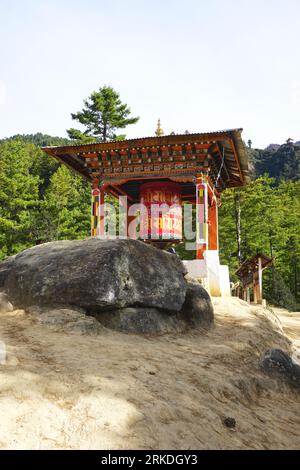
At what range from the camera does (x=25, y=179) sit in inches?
1069

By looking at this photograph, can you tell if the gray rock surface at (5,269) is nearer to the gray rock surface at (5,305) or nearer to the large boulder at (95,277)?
the large boulder at (95,277)

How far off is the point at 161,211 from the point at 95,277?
26.7ft

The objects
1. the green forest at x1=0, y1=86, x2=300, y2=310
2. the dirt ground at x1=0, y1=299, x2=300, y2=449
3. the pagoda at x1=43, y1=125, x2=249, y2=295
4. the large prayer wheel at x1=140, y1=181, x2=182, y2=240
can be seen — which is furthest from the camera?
the green forest at x1=0, y1=86, x2=300, y2=310

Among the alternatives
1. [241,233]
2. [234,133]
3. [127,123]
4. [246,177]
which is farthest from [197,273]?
[127,123]

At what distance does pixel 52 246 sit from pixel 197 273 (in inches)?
193

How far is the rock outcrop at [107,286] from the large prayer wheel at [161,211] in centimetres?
618

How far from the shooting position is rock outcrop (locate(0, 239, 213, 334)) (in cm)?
591

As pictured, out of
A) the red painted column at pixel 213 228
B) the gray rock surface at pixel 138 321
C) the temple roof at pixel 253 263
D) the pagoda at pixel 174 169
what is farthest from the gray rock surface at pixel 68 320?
the temple roof at pixel 253 263

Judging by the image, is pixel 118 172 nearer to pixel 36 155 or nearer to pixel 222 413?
pixel 222 413

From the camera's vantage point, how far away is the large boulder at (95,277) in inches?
233

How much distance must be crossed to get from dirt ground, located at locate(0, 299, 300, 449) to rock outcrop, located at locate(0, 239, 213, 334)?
0.41 meters

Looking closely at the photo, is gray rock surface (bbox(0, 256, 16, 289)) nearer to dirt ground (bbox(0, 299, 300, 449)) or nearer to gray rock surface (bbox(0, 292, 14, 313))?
gray rock surface (bbox(0, 292, 14, 313))

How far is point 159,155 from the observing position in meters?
12.8

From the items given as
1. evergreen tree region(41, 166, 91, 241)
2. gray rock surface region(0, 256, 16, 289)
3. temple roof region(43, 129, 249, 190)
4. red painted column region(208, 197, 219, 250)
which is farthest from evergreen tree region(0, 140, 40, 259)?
gray rock surface region(0, 256, 16, 289)
